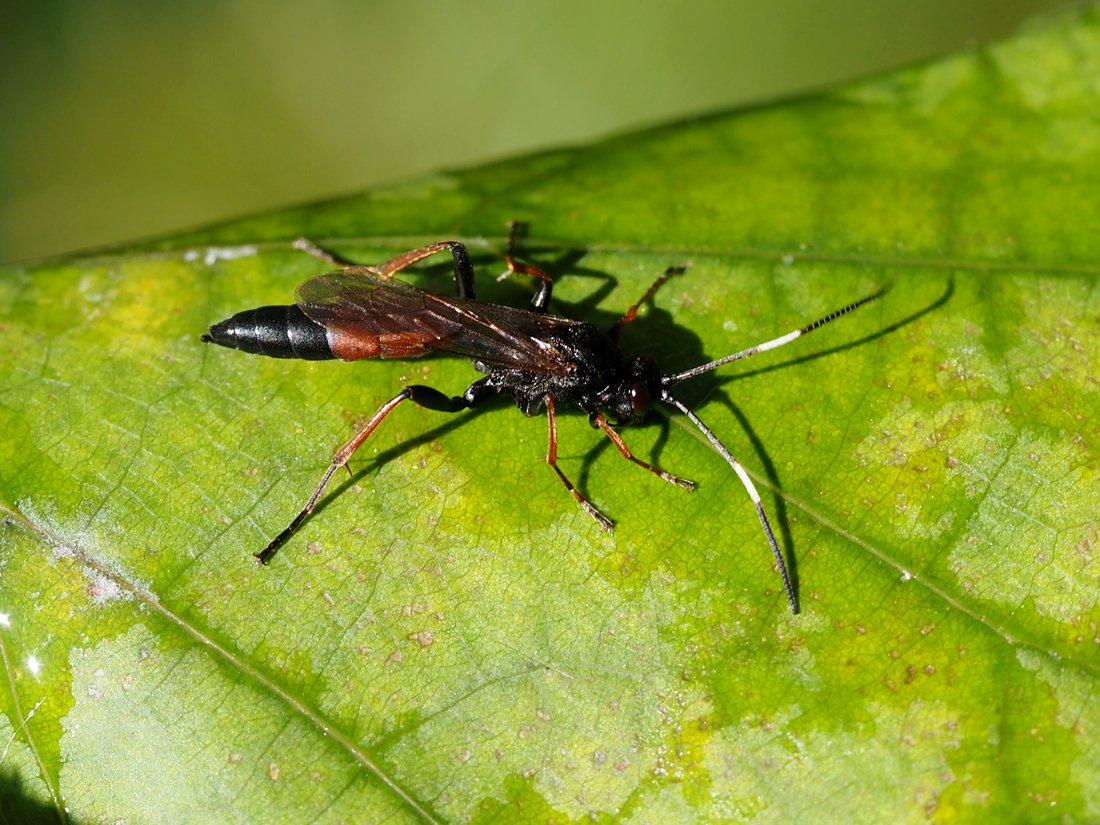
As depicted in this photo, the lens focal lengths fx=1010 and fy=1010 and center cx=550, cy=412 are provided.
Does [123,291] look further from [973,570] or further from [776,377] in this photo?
[973,570]

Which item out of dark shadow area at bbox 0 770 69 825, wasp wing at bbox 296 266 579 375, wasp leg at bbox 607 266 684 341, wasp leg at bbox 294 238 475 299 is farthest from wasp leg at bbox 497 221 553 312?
dark shadow area at bbox 0 770 69 825

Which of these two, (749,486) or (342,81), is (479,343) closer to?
(749,486)

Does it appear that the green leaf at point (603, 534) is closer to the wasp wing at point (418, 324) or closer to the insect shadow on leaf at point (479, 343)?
the insect shadow on leaf at point (479, 343)

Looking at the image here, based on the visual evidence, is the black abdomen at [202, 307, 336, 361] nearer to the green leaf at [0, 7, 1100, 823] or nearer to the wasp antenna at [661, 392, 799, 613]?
the green leaf at [0, 7, 1100, 823]

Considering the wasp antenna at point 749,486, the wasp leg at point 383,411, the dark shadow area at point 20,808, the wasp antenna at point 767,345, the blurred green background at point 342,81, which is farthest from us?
the blurred green background at point 342,81

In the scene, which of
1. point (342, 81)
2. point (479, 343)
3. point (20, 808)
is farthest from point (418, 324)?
point (342, 81)

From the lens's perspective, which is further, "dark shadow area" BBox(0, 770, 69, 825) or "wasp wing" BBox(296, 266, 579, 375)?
"wasp wing" BBox(296, 266, 579, 375)

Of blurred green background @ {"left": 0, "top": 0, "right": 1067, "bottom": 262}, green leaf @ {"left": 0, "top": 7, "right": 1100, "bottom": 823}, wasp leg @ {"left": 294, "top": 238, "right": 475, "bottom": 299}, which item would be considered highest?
wasp leg @ {"left": 294, "top": 238, "right": 475, "bottom": 299}

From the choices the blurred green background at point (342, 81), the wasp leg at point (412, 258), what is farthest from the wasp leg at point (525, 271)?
the blurred green background at point (342, 81)
